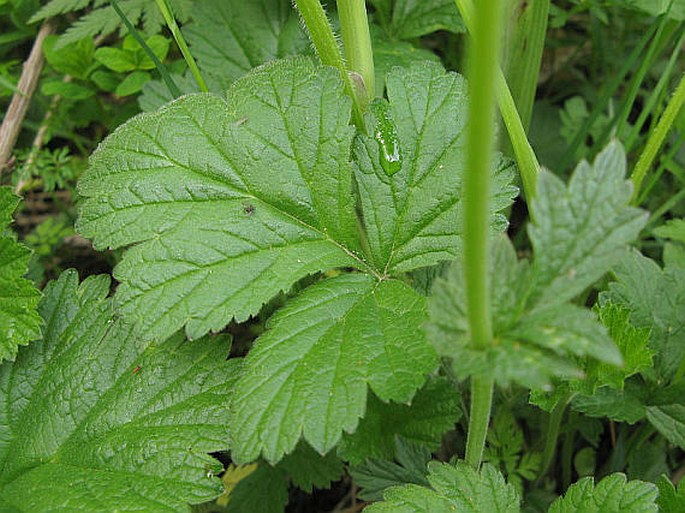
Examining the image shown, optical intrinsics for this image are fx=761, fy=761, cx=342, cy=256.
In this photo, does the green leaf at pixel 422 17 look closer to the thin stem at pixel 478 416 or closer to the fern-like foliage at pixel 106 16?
the fern-like foliage at pixel 106 16

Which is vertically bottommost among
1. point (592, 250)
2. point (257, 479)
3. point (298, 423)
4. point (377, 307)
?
point (257, 479)

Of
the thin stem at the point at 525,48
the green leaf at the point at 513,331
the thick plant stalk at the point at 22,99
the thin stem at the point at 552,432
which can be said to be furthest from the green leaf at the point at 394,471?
the thick plant stalk at the point at 22,99

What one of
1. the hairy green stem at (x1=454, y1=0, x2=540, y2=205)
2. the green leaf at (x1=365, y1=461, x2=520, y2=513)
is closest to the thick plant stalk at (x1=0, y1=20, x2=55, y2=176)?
the hairy green stem at (x1=454, y1=0, x2=540, y2=205)

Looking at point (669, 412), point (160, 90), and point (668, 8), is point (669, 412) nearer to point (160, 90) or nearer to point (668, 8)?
point (668, 8)

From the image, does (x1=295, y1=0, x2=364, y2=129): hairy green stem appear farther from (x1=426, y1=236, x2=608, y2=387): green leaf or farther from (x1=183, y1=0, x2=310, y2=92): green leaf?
(x1=426, y1=236, x2=608, y2=387): green leaf

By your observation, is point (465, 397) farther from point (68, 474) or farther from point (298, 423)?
point (68, 474)

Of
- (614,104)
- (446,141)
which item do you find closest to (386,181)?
(446,141)

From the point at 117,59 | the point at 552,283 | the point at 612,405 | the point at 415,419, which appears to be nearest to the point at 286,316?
the point at 415,419

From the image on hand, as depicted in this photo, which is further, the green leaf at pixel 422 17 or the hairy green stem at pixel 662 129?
the green leaf at pixel 422 17
